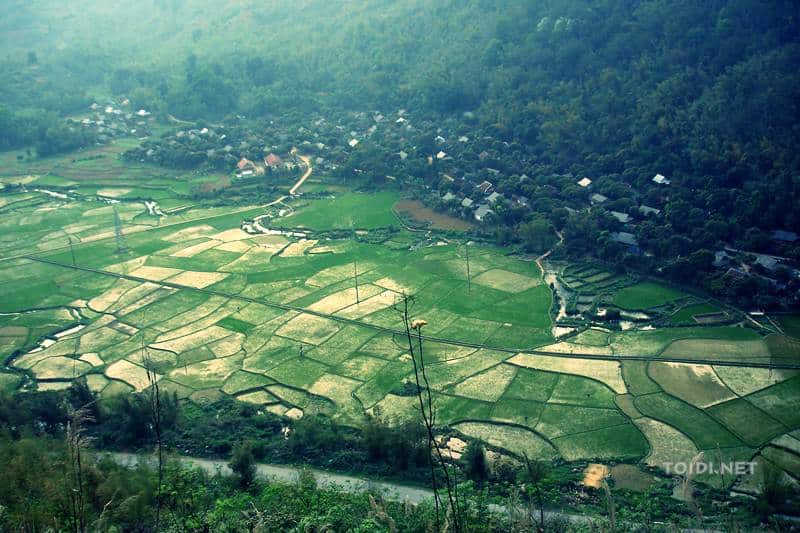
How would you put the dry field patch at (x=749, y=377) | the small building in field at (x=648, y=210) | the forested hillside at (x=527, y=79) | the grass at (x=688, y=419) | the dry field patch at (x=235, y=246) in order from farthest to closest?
the dry field patch at (x=235, y=246) < the forested hillside at (x=527, y=79) < the small building in field at (x=648, y=210) < the dry field patch at (x=749, y=377) < the grass at (x=688, y=419)

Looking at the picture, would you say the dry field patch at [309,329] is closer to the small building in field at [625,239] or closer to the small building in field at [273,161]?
the small building in field at [625,239]

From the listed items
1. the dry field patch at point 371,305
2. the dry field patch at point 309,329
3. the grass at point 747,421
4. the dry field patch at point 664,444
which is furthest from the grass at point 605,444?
the dry field patch at point 371,305

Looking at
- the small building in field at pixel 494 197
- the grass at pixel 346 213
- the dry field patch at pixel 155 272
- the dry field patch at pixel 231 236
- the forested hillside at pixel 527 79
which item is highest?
the forested hillside at pixel 527 79

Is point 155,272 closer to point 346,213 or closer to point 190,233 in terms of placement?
point 190,233

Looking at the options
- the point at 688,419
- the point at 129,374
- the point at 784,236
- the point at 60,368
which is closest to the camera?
the point at 688,419

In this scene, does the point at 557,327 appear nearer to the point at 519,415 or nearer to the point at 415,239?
the point at 519,415

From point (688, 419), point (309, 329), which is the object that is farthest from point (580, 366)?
point (309, 329)
